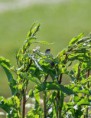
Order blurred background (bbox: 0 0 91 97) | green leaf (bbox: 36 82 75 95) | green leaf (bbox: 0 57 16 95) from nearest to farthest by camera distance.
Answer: green leaf (bbox: 36 82 75 95)
green leaf (bbox: 0 57 16 95)
blurred background (bbox: 0 0 91 97)

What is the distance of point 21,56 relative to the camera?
6.06ft

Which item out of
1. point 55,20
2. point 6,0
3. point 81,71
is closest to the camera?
point 81,71

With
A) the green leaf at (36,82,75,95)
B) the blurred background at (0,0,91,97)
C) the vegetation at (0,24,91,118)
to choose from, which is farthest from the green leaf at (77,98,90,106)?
the blurred background at (0,0,91,97)

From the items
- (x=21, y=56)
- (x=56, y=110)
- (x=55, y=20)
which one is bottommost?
(x=56, y=110)

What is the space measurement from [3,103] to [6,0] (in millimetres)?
14580

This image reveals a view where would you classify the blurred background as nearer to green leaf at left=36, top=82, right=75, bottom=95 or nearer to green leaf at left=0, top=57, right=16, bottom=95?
green leaf at left=0, top=57, right=16, bottom=95

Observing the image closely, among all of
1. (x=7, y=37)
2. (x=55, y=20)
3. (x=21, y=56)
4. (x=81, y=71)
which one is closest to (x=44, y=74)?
(x=21, y=56)

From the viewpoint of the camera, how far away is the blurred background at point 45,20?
36.4 feet

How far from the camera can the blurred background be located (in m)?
11.1

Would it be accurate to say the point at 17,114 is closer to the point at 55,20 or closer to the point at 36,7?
the point at 55,20

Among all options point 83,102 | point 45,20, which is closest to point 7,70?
point 83,102

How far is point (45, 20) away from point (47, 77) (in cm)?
1164

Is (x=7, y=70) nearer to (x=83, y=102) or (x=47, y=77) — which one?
(x=47, y=77)

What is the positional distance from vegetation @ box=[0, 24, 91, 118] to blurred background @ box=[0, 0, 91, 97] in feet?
23.9
